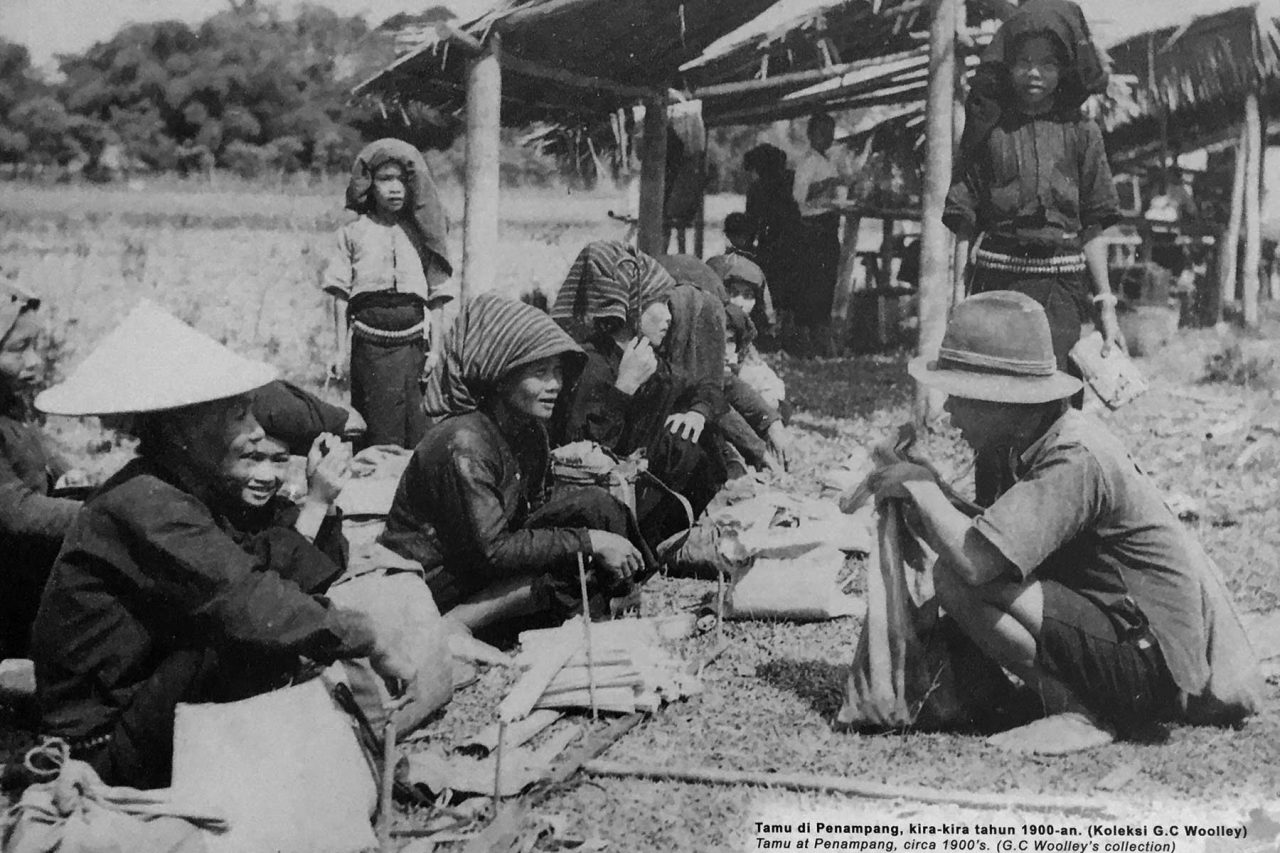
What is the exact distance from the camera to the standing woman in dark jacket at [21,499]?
3131mm

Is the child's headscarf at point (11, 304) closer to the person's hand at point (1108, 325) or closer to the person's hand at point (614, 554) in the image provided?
the person's hand at point (614, 554)

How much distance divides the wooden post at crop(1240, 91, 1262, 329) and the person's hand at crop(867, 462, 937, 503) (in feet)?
15.8

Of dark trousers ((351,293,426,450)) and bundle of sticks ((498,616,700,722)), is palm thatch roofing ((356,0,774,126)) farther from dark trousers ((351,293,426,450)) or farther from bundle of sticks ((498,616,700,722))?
bundle of sticks ((498,616,700,722))

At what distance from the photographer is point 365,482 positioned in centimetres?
536

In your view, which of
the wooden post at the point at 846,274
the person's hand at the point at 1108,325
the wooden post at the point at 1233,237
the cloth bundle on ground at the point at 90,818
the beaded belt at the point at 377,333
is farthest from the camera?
the wooden post at the point at 846,274

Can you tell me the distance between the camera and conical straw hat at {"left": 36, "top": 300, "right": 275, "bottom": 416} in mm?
2461

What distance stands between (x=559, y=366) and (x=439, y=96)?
3264mm

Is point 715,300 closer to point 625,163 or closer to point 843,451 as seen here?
point 843,451

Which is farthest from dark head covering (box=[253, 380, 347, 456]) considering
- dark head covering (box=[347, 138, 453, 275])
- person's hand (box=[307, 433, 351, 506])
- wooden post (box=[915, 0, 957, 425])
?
wooden post (box=[915, 0, 957, 425])

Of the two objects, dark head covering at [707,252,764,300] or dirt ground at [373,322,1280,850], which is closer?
dirt ground at [373,322,1280,850]

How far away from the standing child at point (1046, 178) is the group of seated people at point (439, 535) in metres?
1.92

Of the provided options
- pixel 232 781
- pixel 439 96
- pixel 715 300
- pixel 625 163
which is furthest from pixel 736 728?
pixel 625 163

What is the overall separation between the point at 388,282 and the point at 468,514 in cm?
235

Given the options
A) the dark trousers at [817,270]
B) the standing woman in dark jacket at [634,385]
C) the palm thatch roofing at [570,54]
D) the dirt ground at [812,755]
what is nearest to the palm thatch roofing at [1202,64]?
the palm thatch roofing at [570,54]
